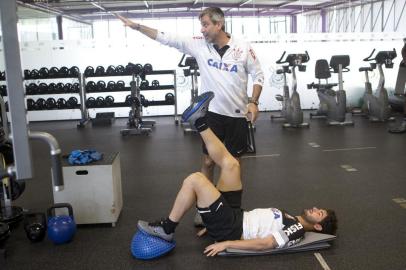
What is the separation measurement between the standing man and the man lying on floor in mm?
264

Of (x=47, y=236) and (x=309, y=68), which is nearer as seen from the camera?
(x=47, y=236)

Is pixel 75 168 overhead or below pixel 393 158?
overhead

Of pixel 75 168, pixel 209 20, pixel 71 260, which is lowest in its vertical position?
pixel 71 260

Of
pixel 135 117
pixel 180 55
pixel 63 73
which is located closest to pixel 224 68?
pixel 135 117

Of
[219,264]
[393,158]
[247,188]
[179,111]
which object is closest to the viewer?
[219,264]

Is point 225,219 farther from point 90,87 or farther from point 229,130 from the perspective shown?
point 90,87

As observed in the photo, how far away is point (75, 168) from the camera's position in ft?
8.72

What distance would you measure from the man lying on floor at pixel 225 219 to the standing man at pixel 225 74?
26 centimetres

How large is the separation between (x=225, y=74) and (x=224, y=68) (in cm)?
4

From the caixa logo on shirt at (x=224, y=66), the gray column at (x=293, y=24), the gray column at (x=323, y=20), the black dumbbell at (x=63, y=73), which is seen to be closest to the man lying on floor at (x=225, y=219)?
the caixa logo on shirt at (x=224, y=66)

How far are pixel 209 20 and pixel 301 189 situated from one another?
1.70 metres

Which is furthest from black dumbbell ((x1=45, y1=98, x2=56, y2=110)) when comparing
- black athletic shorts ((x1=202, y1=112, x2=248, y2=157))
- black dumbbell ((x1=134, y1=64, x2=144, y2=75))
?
black athletic shorts ((x1=202, y1=112, x2=248, y2=157))

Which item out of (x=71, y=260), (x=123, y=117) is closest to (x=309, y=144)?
(x=71, y=260)

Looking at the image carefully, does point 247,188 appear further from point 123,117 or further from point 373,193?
point 123,117
